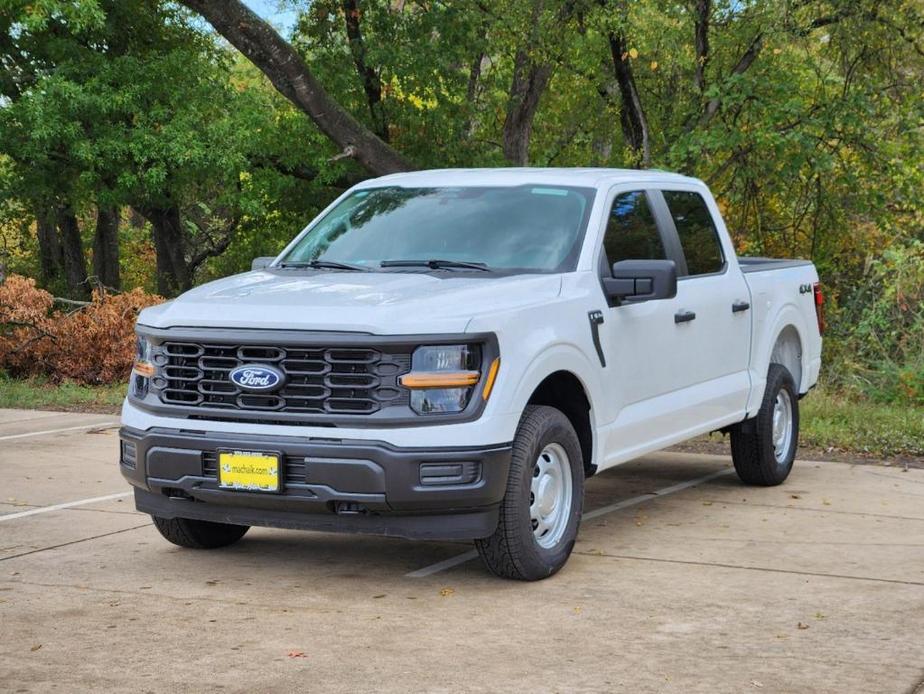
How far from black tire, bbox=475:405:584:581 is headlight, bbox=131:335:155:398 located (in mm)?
1811

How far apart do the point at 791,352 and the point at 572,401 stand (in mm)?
3607

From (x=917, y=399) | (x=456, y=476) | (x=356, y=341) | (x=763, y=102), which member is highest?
(x=763, y=102)

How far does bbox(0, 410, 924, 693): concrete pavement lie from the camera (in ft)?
17.9

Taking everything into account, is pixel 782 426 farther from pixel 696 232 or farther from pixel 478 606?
pixel 478 606

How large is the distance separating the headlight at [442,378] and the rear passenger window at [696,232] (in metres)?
2.82

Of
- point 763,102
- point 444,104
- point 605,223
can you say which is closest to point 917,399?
point 763,102

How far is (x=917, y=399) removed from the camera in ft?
49.3

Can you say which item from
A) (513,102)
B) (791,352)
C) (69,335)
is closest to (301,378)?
(791,352)

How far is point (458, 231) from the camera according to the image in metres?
7.93

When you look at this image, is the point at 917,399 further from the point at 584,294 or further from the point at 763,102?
the point at 584,294

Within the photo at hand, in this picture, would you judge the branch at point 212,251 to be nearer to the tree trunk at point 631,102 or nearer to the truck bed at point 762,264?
the tree trunk at point 631,102

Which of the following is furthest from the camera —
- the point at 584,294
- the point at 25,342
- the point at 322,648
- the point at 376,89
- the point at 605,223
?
the point at 376,89

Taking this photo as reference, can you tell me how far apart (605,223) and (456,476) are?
82.8 inches

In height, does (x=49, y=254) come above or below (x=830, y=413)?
above
